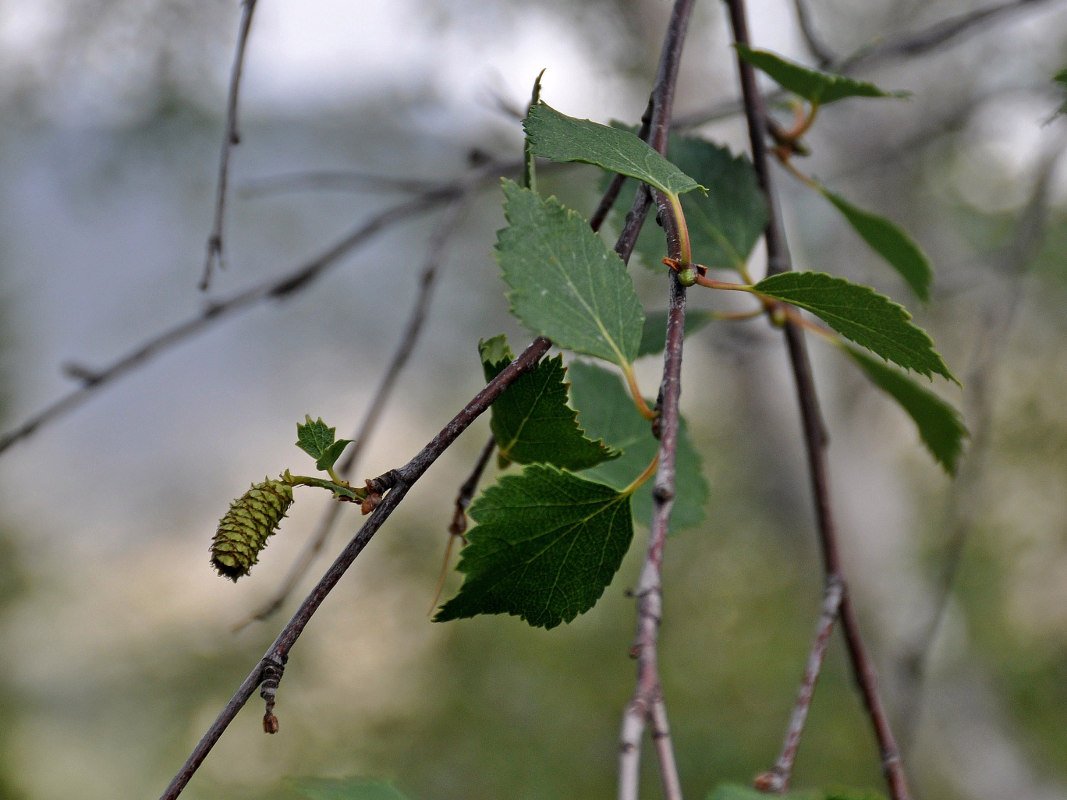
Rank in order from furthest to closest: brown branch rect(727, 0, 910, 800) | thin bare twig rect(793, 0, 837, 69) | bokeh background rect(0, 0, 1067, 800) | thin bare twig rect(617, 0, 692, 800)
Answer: bokeh background rect(0, 0, 1067, 800)
thin bare twig rect(793, 0, 837, 69)
brown branch rect(727, 0, 910, 800)
thin bare twig rect(617, 0, 692, 800)

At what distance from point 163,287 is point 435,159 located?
78cm

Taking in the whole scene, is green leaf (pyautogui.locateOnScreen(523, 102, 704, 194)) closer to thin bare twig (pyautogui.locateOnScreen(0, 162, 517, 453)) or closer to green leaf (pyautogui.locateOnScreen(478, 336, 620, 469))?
green leaf (pyautogui.locateOnScreen(478, 336, 620, 469))

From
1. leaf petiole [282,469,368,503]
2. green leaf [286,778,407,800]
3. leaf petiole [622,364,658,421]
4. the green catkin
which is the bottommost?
green leaf [286,778,407,800]

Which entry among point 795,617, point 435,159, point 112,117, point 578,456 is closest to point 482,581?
point 578,456

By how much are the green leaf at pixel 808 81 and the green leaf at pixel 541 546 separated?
7.0 inches

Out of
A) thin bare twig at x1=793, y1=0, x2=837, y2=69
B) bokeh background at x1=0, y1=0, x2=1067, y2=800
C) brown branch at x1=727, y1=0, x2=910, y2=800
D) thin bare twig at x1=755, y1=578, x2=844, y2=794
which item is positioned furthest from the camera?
bokeh background at x1=0, y1=0, x2=1067, y2=800

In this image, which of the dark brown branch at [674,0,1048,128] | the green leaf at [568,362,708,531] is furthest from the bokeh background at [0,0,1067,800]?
the green leaf at [568,362,708,531]

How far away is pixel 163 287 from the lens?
182cm

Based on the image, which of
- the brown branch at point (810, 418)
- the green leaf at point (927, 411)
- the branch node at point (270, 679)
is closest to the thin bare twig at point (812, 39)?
the brown branch at point (810, 418)

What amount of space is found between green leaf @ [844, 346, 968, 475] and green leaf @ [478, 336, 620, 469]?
0.19 m

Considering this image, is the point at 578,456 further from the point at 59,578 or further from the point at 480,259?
the point at 480,259

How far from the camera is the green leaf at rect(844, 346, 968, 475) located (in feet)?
1.19

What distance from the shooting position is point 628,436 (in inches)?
13.1

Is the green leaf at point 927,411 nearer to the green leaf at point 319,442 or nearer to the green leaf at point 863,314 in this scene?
the green leaf at point 863,314
